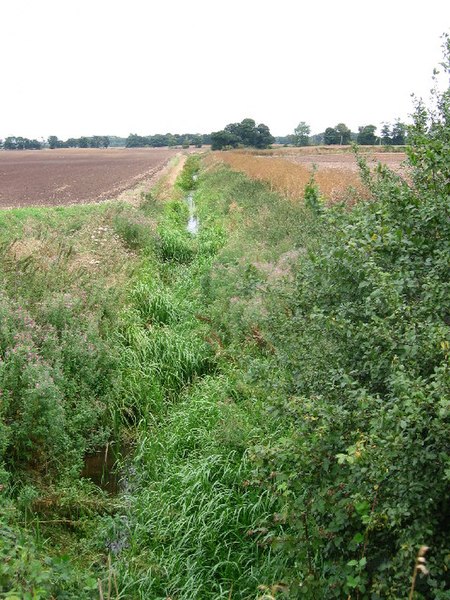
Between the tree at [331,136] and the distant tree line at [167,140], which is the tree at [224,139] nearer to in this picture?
the tree at [331,136]

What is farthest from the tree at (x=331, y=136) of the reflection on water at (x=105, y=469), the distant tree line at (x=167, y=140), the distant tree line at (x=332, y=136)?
the reflection on water at (x=105, y=469)

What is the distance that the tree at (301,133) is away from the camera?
87.9 meters

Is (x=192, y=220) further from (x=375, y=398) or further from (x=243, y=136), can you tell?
(x=243, y=136)

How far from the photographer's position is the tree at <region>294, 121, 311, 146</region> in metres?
87.9

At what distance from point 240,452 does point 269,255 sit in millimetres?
4776

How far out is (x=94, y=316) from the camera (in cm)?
724

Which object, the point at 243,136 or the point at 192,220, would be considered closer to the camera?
the point at 192,220

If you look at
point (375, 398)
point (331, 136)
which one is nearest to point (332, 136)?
point (331, 136)

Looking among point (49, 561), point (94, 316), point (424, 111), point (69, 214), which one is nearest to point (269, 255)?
point (94, 316)

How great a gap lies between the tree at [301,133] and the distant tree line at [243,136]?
4191 millimetres

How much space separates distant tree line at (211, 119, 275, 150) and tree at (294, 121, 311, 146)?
165 inches

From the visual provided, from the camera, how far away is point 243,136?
83.8m

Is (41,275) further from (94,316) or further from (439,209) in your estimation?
(439,209)

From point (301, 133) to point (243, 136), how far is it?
1122 cm
